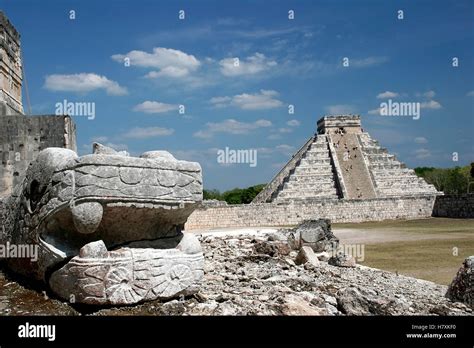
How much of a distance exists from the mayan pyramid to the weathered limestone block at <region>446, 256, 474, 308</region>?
103 ft

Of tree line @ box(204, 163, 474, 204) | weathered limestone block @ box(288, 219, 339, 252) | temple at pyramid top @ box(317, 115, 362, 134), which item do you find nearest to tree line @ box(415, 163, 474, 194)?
tree line @ box(204, 163, 474, 204)

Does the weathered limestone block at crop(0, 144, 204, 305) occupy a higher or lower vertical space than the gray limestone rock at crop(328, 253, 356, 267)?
higher

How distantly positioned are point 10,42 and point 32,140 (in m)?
4.93

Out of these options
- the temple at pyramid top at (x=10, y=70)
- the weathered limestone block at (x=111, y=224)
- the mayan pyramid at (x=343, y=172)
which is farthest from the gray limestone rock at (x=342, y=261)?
the mayan pyramid at (x=343, y=172)

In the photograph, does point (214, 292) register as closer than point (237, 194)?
Yes

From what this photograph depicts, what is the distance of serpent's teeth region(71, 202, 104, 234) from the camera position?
4641 mm

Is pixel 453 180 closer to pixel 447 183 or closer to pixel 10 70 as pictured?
pixel 447 183

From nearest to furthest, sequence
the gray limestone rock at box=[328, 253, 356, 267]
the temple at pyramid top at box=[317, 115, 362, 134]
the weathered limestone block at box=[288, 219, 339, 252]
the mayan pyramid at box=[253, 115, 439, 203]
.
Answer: the gray limestone rock at box=[328, 253, 356, 267], the weathered limestone block at box=[288, 219, 339, 252], the mayan pyramid at box=[253, 115, 439, 203], the temple at pyramid top at box=[317, 115, 362, 134]

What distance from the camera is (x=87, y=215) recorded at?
4.65 meters

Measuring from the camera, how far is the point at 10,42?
→ 1652 centimetres

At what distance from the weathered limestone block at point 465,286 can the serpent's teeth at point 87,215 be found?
4.27m

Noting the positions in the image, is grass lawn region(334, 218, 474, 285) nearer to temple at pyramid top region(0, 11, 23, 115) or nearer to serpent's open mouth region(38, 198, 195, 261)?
serpent's open mouth region(38, 198, 195, 261)
